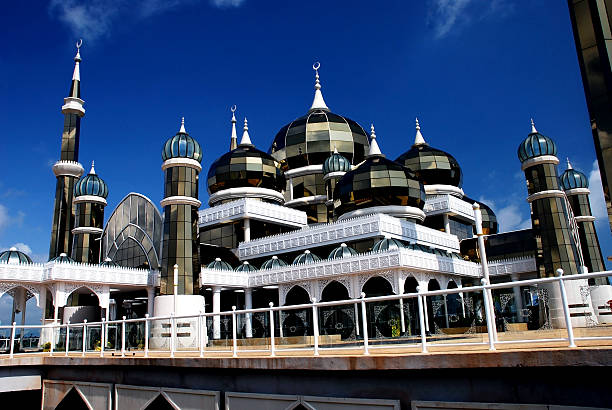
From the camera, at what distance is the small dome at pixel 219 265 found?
3284 centimetres

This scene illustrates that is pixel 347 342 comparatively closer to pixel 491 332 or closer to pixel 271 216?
pixel 491 332

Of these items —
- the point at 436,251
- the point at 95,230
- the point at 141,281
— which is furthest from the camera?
the point at 95,230

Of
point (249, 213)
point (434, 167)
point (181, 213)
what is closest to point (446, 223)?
point (434, 167)

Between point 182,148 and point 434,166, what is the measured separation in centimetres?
2212

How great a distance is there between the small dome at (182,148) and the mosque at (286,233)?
75 millimetres

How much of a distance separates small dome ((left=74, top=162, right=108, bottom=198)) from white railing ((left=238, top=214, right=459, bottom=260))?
10.7 m

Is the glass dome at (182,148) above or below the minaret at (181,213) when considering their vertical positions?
above

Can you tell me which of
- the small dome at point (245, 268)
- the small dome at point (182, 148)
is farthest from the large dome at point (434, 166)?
the small dome at point (182, 148)

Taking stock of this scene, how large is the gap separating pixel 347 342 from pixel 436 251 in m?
21.7

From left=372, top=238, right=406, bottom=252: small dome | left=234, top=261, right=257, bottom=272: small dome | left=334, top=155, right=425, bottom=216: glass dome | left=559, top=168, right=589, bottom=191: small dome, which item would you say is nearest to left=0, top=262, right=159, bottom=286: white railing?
left=234, top=261, right=257, bottom=272: small dome

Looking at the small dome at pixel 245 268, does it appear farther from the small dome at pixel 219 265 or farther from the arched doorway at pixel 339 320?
the arched doorway at pixel 339 320

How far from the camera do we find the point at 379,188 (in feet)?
112

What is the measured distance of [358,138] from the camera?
4816cm

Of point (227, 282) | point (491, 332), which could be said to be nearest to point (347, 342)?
point (491, 332)
